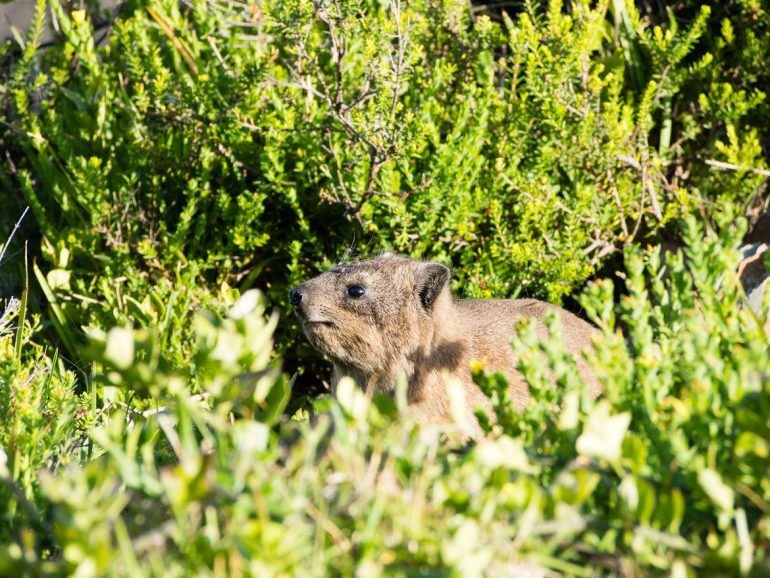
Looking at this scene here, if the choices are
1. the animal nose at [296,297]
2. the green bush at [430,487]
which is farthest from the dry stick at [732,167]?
the green bush at [430,487]

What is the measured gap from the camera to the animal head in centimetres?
411

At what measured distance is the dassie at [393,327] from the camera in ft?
13.5

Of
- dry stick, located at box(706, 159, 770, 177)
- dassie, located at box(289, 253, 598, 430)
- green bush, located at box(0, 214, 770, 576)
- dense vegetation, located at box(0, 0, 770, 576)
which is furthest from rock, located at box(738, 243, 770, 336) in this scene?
green bush, located at box(0, 214, 770, 576)

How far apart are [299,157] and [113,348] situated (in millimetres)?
3190

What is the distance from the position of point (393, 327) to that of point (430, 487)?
2163mm

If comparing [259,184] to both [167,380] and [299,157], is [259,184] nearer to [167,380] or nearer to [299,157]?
[299,157]

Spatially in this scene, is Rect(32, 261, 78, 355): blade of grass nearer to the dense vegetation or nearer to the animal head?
the dense vegetation

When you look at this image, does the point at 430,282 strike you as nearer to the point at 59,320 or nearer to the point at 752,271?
the point at 752,271

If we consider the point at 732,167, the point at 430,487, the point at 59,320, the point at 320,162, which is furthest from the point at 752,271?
the point at 59,320

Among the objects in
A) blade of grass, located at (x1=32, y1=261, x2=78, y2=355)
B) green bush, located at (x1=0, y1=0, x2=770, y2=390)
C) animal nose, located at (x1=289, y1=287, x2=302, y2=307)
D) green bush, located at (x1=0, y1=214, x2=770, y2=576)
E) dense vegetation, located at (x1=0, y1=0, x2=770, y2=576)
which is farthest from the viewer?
blade of grass, located at (x1=32, y1=261, x2=78, y2=355)

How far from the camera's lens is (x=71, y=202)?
516cm

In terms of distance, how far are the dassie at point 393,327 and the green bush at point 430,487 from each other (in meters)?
1.81

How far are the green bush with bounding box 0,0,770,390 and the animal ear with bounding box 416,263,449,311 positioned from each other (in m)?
0.60

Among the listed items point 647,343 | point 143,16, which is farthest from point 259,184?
point 647,343
